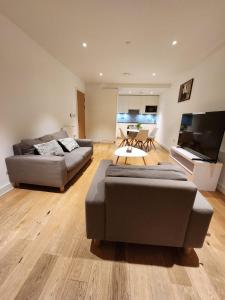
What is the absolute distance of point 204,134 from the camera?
2.64 meters

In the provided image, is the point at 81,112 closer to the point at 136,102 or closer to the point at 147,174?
the point at 136,102

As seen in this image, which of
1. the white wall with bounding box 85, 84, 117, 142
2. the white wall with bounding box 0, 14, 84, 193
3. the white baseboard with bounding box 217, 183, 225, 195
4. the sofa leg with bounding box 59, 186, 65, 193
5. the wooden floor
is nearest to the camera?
the wooden floor

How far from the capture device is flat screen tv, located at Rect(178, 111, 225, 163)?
91.3 inches

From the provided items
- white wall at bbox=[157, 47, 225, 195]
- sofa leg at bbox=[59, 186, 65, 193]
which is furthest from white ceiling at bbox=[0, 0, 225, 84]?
sofa leg at bbox=[59, 186, 65, 193]

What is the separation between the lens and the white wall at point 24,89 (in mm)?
2229

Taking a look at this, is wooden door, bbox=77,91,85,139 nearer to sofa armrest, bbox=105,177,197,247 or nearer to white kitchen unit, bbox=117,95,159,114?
white kitchen unit, bbox=117,95,159,114

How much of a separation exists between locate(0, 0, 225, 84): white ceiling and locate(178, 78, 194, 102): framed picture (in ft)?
1.68

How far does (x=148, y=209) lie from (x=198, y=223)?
450mm

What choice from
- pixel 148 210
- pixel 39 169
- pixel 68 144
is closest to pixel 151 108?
pixel 68 144

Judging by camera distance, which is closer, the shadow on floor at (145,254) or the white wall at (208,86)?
the shadow on floor at (145,254)

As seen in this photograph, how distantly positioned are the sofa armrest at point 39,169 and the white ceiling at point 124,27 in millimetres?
2075

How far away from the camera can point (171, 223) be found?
1.20m

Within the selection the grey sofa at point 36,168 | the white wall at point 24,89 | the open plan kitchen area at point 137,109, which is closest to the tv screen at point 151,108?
the open plan kitchen area at point 137,109

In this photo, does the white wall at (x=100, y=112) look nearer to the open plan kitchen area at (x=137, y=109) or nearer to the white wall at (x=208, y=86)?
the open plan kitchen area at (x=137, y=109)
